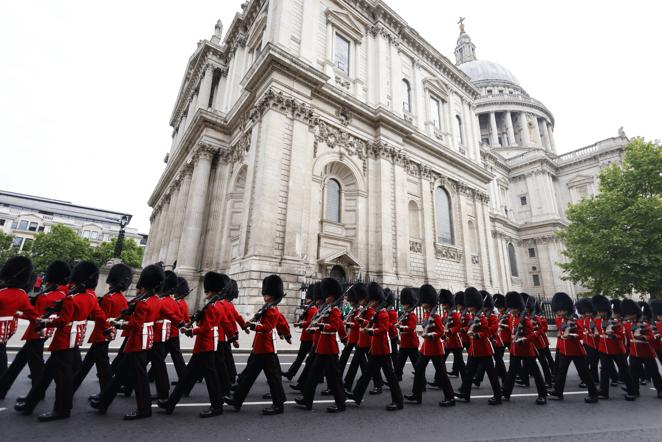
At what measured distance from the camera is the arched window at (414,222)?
A: 2561cm

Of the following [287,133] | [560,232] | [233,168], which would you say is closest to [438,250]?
[560,232]

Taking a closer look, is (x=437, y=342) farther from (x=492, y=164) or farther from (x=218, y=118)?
(x=492, y=164)

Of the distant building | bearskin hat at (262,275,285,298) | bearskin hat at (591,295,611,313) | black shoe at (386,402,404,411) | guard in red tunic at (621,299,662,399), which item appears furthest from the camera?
the distant building

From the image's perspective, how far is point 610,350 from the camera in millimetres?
7520

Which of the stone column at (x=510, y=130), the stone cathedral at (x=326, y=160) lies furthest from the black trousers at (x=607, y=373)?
the stone column at (x=510, y=130)

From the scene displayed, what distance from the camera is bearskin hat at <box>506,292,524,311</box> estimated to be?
775cm

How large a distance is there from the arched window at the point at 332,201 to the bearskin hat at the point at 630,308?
14994 mm

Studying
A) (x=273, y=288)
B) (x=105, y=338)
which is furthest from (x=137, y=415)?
(x=273, y=288)

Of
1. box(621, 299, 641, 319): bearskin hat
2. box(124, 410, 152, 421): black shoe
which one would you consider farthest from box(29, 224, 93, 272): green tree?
box(621, 299, 641, 319): bearskin hat

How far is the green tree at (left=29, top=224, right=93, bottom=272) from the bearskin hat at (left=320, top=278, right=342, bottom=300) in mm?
50839

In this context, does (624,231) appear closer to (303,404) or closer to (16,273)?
(303,404)

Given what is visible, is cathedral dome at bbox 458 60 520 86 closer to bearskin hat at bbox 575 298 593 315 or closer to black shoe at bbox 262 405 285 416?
bearskin hat at bbox 575 298 593 315

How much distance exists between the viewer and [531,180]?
48.1 meters

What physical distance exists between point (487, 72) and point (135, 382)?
8018 centimetres
